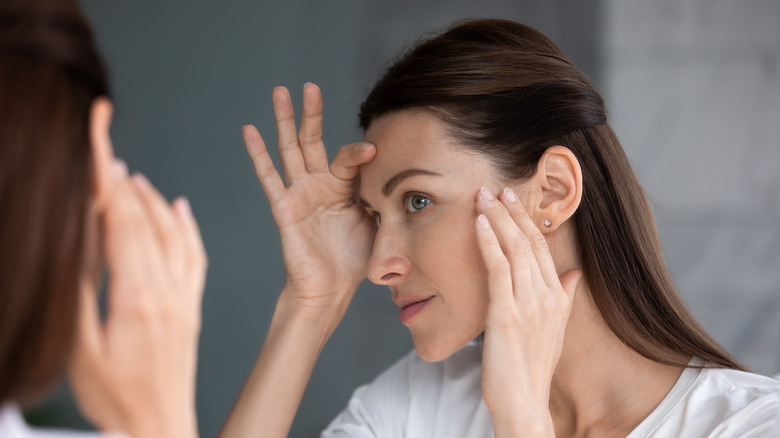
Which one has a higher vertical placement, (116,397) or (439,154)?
(439,154)

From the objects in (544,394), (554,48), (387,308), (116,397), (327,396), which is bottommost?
(327,396)

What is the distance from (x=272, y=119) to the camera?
2.95 meters

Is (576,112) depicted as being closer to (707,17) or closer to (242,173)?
(707,17)

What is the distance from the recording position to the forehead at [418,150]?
1.23 metres

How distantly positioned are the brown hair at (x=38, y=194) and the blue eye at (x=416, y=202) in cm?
68

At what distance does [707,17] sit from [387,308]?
158cm

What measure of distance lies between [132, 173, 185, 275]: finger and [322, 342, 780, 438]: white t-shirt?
0.82 m

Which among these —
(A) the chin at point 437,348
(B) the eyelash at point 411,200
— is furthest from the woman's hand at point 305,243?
(A) the chin at point 437,348

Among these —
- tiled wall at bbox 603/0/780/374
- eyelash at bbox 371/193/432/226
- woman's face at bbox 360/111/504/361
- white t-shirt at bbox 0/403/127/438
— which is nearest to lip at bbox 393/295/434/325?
woman's face at bbox 360/111/504/361

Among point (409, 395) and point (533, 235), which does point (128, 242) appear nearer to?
point (533, 235)

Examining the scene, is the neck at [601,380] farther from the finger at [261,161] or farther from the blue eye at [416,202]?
the finger at [261,161]

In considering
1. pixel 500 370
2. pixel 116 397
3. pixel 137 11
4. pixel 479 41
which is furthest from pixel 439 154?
pixel 137 11

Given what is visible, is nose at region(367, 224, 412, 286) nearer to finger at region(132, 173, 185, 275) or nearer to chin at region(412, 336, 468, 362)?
chin at region(412, 336, 468, 362)

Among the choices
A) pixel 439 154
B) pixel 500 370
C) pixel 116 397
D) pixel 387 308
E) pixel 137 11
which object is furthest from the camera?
pixel 137 11
